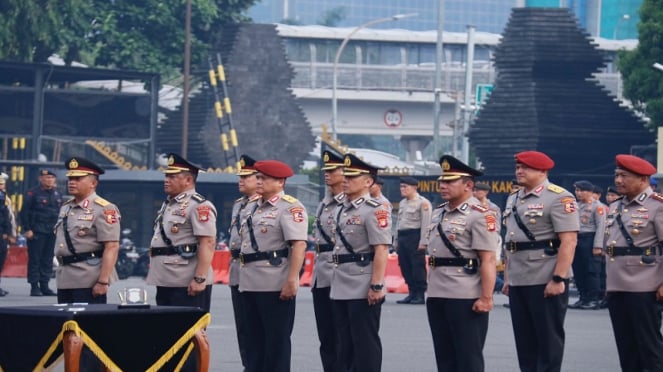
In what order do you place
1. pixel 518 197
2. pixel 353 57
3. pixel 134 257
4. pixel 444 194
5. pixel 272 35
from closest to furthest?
pixel 444 194
pixel 518 197
pixel 134 257
pixel 272 35
pixel 353 57

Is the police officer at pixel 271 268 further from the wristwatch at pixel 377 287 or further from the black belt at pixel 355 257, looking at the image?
the wristwatch at pixel 377 287

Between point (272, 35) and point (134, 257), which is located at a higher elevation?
point (272, 35)

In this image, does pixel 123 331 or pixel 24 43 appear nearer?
pixel 123 331

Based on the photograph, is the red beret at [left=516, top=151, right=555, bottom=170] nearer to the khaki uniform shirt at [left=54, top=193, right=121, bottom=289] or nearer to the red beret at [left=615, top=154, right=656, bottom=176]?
the red beret at [left=615, top=154, right=656, bottom=176]

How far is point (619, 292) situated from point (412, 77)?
2137 inches

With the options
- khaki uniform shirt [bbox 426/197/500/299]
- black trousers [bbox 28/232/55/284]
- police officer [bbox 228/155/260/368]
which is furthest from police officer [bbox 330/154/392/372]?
black trousers [bbox 28/232/55/284]

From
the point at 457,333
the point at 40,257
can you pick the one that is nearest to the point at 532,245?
the point at 457,333

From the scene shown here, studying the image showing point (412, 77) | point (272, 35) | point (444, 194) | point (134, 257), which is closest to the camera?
point (444, 194)

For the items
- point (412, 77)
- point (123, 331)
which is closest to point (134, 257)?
point (123, 331)

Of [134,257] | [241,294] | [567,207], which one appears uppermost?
[567,207]

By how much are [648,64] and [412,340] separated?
25.2 metres

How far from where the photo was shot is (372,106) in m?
67.3

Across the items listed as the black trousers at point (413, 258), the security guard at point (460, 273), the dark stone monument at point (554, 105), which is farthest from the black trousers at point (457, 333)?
the dark stone monument at point (554, 105)

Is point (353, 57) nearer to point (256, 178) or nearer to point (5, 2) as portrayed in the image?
point (5, 2)
